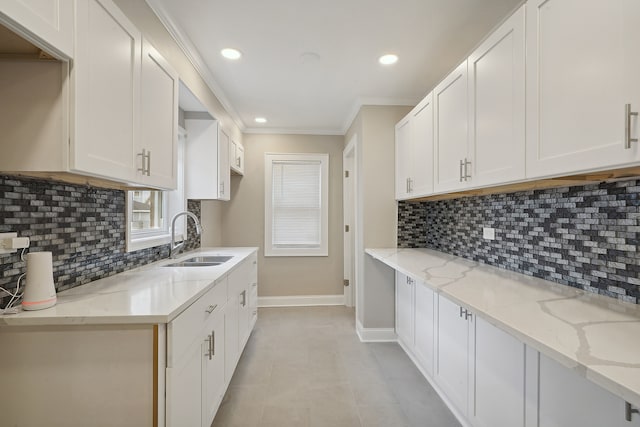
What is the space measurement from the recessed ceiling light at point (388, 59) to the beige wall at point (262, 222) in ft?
6.28

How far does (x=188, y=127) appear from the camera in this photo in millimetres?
2811

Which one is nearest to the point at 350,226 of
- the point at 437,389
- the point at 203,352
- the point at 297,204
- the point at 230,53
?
the point at 297,204

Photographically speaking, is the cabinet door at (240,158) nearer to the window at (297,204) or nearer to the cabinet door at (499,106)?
the window at (297,204)

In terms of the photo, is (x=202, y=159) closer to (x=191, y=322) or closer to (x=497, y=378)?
(x=191, y=322)

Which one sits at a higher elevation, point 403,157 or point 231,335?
point 403,157

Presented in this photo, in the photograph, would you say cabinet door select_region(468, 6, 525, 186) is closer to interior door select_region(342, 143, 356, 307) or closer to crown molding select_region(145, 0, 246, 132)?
crown molding select_region(145, 0, 246, 132)

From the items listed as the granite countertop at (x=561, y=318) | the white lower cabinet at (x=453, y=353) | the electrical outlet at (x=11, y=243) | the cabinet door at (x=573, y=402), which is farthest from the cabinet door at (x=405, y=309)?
the electrical outlet at (x=11, y=243)

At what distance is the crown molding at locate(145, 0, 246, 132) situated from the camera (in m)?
1.76

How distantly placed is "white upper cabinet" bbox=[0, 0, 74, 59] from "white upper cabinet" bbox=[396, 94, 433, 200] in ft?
6.98

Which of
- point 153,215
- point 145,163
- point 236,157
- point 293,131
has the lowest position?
point 153,215

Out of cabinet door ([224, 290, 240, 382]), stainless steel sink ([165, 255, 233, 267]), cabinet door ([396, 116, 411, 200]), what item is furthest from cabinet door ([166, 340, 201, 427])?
cabinet door ([396, 116, 411, 200])

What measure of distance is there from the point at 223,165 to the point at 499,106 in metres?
2.46

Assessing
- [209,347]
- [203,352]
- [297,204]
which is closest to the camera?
[203,352]

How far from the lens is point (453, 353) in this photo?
187 cm
